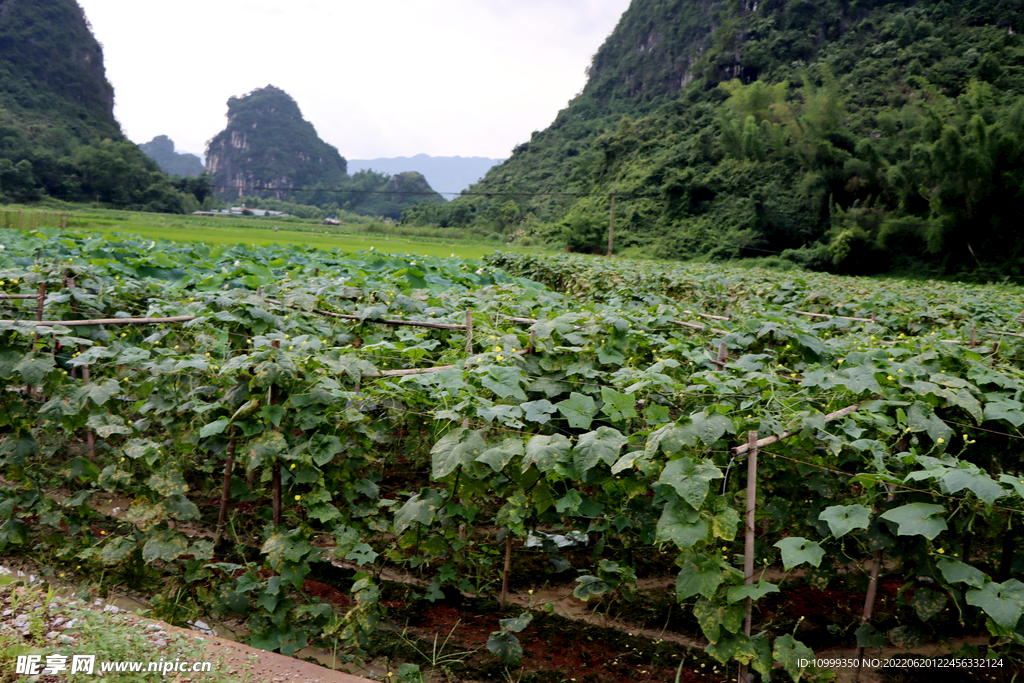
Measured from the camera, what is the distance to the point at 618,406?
238 cm

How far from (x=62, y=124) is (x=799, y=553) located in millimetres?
65342

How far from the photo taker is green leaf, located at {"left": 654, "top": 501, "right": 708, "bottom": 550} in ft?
5.70

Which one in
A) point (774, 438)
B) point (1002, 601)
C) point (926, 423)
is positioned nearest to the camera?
point (1002, 601)

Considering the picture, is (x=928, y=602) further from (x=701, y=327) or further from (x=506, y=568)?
(x=701, y=327)

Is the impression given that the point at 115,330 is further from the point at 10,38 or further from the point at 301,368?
the point at 10,38

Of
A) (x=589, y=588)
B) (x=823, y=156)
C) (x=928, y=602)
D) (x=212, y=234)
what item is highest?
(x=823, y=156)

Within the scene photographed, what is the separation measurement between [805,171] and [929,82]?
10091 mm

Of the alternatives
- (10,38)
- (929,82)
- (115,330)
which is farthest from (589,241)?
(10,38)

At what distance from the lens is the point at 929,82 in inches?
1329

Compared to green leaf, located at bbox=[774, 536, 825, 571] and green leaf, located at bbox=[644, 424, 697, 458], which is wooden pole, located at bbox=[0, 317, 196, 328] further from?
green leaf, located at bbox=[774, 536, 825, 571]

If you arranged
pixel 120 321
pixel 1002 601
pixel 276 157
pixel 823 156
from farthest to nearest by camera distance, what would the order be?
pixel 276 157 < pixel 823 156 < pixel 120 321 < pixel 1002 601

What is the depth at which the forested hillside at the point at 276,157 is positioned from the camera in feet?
254

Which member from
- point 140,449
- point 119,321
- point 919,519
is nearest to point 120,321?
point 119,321

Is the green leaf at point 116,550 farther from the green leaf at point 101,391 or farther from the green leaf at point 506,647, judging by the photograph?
the green leaf at point 506,647
